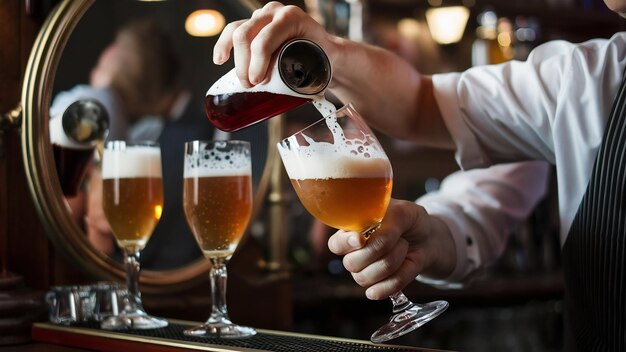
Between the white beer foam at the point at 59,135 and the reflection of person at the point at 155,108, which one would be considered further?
the reflection of person at the point at 155,108

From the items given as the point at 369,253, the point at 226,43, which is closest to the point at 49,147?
the point at 226,43

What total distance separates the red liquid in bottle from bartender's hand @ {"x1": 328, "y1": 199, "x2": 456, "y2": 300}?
8.3 inches

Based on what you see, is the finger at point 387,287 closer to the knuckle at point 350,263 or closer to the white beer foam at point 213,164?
the knuckle at point 350,263

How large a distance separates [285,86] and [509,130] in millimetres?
797

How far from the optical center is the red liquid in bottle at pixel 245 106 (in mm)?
1356

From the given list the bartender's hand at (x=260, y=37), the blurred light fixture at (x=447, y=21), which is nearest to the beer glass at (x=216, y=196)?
the bartender's hand at (x=260, y=37)

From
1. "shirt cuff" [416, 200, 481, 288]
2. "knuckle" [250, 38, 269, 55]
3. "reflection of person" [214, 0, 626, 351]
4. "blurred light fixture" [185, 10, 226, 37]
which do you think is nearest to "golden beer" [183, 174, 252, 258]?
"reflection of person" [214, 0, 626, 351]

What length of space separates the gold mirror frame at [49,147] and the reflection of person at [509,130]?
0.49m

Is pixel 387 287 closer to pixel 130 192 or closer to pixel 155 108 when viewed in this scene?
pixel 130 192

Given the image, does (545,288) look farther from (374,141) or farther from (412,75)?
(374,141)

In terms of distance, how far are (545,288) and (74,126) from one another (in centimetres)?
338

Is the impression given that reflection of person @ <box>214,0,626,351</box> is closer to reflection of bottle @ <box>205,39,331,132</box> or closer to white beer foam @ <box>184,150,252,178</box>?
reflection of bottle @ <box>205,39,331,132</box>

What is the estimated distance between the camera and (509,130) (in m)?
1.96

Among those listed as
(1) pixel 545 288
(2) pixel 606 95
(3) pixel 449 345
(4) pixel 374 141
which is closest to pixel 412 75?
(2) pixel 606 95
